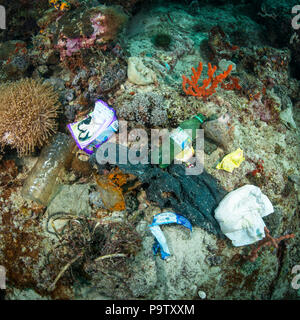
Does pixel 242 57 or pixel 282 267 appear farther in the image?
pixel 242 57

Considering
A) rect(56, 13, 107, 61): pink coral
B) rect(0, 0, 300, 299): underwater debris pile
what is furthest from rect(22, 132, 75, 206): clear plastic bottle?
rect(56, 13, 107, 61): pink coral

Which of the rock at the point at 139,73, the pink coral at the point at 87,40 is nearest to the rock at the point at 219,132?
the rock at the point at 139,73

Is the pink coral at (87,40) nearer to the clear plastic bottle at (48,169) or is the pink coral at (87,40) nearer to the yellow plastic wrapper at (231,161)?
the clear plastic bottle at (48,169)

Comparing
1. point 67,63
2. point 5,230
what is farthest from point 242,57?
point 5,230

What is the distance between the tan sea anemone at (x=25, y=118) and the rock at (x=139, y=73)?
4.64 feet

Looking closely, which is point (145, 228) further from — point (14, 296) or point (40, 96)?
point (40, 96)

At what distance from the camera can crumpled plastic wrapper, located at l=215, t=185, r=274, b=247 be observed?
2824 mm

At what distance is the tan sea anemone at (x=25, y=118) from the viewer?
3109 mm

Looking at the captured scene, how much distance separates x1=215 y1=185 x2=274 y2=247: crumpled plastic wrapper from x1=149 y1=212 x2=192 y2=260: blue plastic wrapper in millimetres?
504

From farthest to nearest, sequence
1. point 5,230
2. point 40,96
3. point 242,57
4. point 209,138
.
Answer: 1. point 242,57
2. point 209,138
3. point 40,96
4. point 5,230

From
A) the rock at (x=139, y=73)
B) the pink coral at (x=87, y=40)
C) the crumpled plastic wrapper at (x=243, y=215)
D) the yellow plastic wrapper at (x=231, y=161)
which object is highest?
the pink coral at (x=87, y=40)

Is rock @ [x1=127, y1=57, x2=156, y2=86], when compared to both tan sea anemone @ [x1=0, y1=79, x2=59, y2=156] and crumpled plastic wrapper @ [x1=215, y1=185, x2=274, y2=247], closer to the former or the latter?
tan sea anemone @ [x1=0, y1=79, x2=59, y2=156]

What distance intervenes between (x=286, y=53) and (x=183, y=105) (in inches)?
111

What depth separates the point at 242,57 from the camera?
4.47 metres
